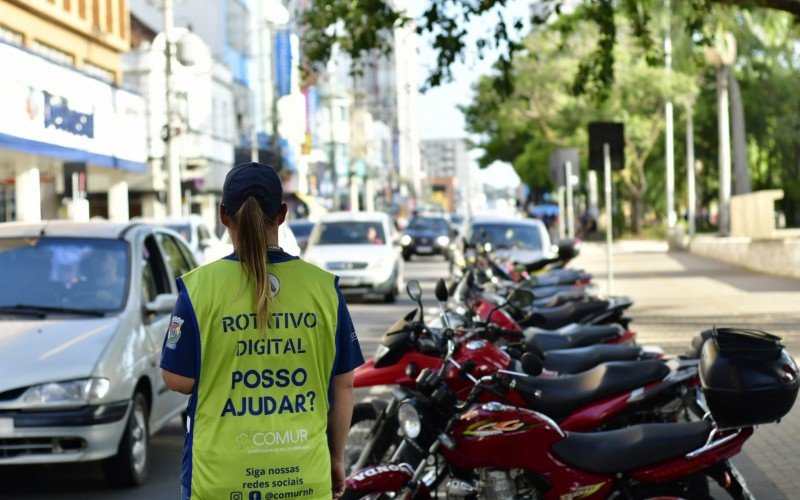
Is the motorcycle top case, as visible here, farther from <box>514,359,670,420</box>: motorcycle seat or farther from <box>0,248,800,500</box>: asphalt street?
<box>0,248,800,500</box>: asphalt street

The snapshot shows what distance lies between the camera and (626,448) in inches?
230

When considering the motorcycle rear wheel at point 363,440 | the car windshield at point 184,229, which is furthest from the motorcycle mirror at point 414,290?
the car windshield at point 184,229

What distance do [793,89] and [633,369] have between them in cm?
5463

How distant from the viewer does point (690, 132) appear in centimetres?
5344

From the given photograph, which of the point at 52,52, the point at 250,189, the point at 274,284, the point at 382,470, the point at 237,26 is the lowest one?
the point at 382,470

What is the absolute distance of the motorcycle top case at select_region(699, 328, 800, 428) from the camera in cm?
567

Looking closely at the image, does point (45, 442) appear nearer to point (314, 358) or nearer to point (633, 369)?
point (633, 369)

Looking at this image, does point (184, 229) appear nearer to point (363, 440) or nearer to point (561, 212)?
point (561, 212)

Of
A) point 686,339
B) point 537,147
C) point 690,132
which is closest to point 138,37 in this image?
point 537,147

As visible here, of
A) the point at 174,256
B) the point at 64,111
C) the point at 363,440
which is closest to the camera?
the point at 363,440

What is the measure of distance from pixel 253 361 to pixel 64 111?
3039 centimetres

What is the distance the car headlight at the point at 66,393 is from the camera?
816cm

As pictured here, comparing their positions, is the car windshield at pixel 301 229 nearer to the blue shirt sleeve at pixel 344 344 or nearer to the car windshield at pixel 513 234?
the car windshield at pixel 513 234

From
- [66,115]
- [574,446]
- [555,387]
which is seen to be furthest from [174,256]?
[66,115]
